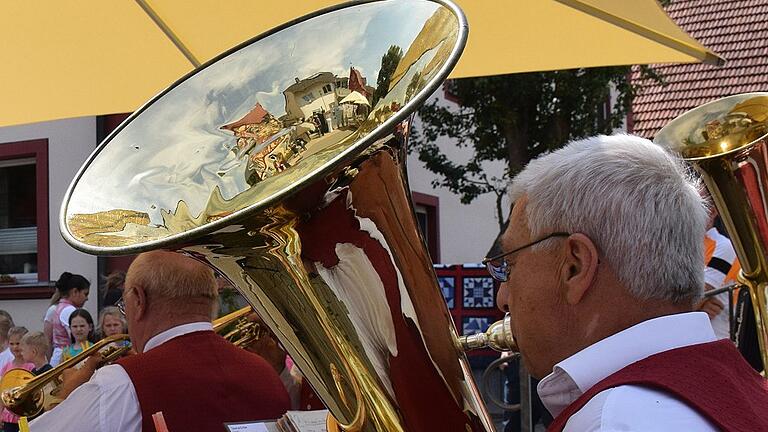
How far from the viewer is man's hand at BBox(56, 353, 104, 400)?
2.87 meters

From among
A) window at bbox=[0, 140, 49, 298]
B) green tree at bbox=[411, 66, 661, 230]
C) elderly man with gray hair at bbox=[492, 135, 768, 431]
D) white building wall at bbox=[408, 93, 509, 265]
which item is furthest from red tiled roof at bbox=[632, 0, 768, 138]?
elderly man with gray hair at bbox=[492, 135, 768, 431]

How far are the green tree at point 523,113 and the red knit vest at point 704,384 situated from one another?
28.4ft

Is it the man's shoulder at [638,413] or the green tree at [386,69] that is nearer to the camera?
the man's shoulder at [638,413]

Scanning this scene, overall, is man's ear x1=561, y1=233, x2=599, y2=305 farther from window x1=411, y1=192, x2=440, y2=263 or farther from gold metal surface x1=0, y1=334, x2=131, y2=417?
window x1=411, y1=192, x2=440, y2=263

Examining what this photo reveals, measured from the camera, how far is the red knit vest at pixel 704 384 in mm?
1243

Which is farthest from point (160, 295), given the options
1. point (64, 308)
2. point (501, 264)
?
point (64, 308)

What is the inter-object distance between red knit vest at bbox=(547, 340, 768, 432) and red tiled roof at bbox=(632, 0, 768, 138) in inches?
640

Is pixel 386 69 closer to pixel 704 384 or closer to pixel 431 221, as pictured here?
pixel 704 384

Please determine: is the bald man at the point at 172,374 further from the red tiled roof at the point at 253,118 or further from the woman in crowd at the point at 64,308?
the woman in crowd at the point at 64,308

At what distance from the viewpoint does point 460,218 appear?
45.5ft

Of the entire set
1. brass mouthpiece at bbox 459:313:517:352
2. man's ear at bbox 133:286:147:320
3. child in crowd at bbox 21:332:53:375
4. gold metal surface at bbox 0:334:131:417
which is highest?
brass mouthpiece at bbox 459:313:517:352

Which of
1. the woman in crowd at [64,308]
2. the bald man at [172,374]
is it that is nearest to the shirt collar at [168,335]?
the bald man at [172,374]

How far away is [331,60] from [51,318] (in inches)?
228

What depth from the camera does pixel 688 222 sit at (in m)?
1.40
